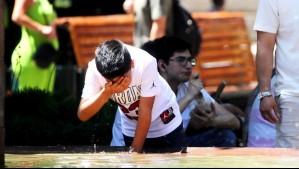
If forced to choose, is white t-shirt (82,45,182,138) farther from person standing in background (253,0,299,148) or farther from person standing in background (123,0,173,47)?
person standing in background (123,0,173,47)

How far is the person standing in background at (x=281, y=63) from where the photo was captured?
25.1 ft

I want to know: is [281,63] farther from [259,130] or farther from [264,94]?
[259,130]

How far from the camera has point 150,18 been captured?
10.8 meters

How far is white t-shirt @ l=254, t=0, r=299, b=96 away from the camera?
7.64m

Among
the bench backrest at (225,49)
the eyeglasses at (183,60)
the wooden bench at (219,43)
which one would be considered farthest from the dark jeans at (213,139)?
the bench backrest at (225,49)

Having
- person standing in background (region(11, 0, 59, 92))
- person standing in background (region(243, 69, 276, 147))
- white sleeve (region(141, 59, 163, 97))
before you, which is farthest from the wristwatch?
person standing in background (region(11, 0, 59, 92))

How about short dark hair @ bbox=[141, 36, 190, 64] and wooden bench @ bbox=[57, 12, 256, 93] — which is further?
wooden bench @ bbox=[57, 12, 256, 93]

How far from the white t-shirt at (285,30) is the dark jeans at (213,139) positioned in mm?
1433

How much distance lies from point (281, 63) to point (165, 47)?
47.1 inches

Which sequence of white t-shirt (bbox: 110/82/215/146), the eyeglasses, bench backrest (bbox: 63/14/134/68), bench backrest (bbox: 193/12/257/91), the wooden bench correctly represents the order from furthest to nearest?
1. bench backrest (bbox: 193/12/257/91)
2. the wooden bench
3. bench backrest (bbox: 63/14/134/68)
4. the eyeglasses
5. white t-shirt (bbox: 110/82/215/146)

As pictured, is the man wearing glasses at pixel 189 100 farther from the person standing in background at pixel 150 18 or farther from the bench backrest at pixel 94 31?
the bench backrest at pixel 94 31

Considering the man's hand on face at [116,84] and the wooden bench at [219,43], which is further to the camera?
the wooden bench at [219,43]

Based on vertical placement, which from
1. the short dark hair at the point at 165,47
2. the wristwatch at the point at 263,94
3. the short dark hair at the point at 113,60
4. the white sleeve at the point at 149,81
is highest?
the short dark hair at the point at 113,60

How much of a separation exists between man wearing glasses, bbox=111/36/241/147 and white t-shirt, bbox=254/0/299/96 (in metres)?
1.03
